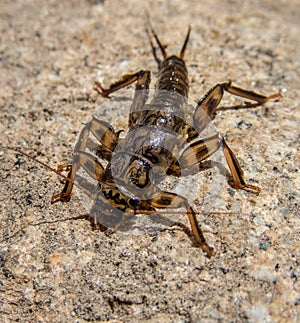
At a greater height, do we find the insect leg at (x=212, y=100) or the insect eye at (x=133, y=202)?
the insect leg at (x=212, y=100)

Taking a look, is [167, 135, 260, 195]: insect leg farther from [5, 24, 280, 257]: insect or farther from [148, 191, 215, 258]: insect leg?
[148, 191, 215, 258]: insect leg

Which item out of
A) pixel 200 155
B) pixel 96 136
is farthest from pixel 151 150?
pixel 96 136

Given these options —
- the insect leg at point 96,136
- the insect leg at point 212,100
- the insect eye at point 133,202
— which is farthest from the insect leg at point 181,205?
the insect leg at point 212,100

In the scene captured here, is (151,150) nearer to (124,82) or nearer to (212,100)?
(212,100)

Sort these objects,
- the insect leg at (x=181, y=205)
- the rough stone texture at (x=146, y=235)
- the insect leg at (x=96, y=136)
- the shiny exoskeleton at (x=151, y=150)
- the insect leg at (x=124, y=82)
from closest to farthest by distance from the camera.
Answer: the rough stone texture at (x=146, y=235) → the insect leg at (x=181, y=205) → the shiny exoskeleton at (x=151, y=150) → the insect leg at (x=96, y=136) → the insect leg at (x=124, y=82)

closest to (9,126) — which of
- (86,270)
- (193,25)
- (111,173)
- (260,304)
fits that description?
(111,173)

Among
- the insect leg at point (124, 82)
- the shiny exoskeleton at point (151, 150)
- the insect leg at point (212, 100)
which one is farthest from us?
the insect leg at point (124, 82)

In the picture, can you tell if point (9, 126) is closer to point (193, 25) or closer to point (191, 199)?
point (191, 199)

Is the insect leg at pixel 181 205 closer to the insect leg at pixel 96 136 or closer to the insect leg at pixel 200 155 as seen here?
the insect leg at pixel 200 155
